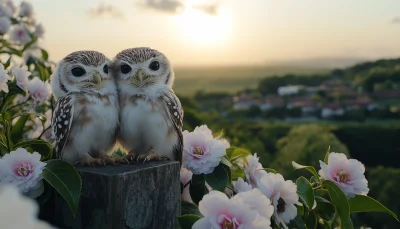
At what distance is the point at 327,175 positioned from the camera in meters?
1.81

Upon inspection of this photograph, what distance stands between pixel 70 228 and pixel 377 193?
12680 millimetres

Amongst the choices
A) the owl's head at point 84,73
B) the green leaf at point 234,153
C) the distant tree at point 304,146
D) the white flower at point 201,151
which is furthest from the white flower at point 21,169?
the distant tree at point 304,146

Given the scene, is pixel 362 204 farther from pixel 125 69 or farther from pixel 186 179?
pixel 125 69

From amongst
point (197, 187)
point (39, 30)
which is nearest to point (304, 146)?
point (39, 30)

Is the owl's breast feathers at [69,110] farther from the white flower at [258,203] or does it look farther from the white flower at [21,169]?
the white flower at [258,203]

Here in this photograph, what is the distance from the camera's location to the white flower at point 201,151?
66.9 inches

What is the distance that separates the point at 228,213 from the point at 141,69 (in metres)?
0.60

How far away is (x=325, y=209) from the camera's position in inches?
72.2

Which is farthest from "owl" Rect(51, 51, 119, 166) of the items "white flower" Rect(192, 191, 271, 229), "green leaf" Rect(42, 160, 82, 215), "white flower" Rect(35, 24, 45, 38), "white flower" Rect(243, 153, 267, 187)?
"white flower" Rect(35, 24, 45, 38)

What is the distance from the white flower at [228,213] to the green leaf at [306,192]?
45 centimetres

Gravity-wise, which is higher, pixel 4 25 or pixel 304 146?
pixel 4 25

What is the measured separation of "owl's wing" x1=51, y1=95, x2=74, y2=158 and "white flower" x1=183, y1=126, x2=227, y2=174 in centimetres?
39

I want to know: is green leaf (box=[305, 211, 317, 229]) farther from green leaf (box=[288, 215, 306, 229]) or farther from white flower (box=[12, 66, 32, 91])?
white flower (box=[12, 66, 32, 91])

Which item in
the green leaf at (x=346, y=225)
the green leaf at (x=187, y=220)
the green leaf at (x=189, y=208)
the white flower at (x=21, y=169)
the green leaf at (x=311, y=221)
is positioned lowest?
the green leaf at (x=311, y=221)
